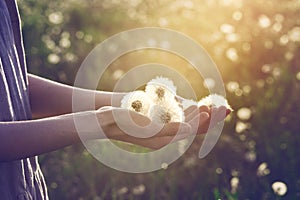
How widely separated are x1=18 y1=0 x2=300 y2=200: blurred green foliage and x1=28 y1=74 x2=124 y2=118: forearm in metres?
1.39

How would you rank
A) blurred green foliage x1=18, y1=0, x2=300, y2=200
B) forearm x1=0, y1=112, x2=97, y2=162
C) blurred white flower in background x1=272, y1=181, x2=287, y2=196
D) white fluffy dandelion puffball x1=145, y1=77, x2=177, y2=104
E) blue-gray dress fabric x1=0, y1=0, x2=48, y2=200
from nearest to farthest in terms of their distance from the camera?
forearm x1=0, y1=112, x2=97, y2=162 < blue-gray dress fabric x1=0, y1=0, x2=48, y2=200 < white fluffy dandelion puffball x1=145, y1=77, x2=177, y2=104 < blurred white flower in background x1=272, y1=181, x2=287, y2=196 < blurred green foliage x1=18, y1=0, x2=300, y2=200

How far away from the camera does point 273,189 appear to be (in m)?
3.24

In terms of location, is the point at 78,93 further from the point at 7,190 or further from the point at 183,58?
the point at 183,58

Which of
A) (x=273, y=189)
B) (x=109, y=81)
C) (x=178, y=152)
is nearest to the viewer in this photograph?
(x=273, y=189)

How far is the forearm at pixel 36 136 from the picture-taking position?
1.44 metres

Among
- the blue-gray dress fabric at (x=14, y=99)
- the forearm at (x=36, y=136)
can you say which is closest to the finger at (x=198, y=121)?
the forearm at (x=36, y=136)

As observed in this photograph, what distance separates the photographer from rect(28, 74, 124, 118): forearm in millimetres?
1903

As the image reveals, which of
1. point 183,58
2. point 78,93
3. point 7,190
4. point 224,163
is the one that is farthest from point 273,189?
point 7,190

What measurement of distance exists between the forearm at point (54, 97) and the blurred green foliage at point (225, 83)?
1387 mm

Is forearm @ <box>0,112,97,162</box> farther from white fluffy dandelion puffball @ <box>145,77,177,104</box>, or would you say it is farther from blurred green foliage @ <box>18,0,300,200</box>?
blurred green foliage @ <box>18,0,300,200</box>

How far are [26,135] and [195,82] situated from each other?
252 cm

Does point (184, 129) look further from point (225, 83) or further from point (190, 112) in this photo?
point (225, 83)

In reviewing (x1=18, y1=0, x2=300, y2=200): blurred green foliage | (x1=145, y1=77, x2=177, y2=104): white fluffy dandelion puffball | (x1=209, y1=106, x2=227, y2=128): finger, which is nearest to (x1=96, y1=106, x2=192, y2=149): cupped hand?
(x1=209, y1=106, x2=227, y2=128): finger

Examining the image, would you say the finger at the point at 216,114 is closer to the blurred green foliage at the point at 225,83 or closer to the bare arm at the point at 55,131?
the bare arm at the point at 55,131
